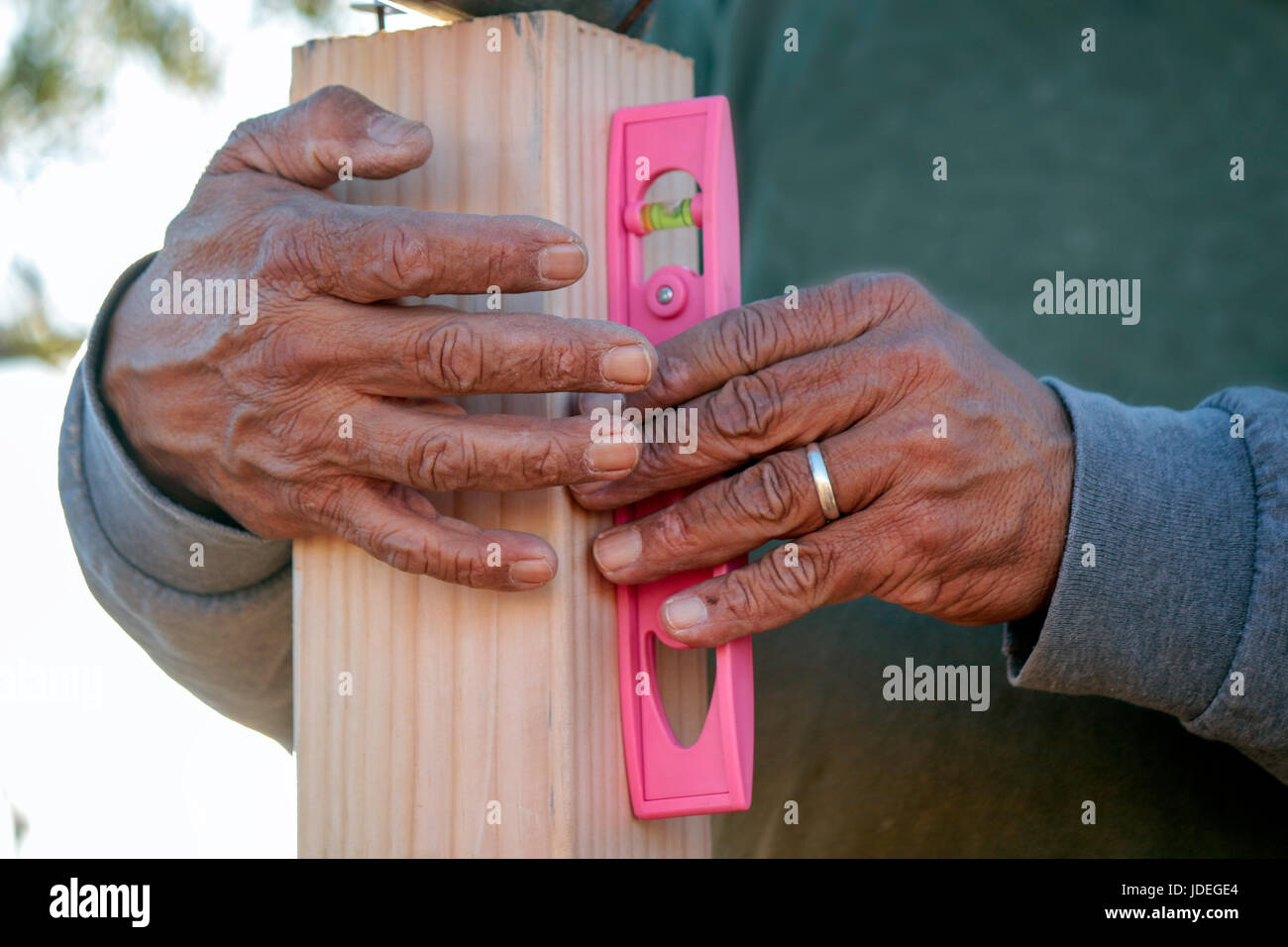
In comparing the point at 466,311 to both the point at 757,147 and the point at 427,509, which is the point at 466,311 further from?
the point at 757,147

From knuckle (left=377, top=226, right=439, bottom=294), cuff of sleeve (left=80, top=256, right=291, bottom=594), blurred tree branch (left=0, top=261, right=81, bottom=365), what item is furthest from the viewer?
blurred tree branch (left=0, top=261, right=81, bottom=365)

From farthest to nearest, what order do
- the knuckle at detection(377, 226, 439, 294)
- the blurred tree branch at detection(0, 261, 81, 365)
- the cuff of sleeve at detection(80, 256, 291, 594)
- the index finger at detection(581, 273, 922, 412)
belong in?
1. the blurred tree branch at detection(0, 261, 81, 365)
2. the cuff of sleeve at detection(80, 256, 291, 594)
3. the index finger at detection(581, 273, 922, 412)
4. the knuckle at detection(377, 226, 439, 294)

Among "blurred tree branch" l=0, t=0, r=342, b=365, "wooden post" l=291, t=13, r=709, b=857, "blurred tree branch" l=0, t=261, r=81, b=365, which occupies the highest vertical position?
"blurred tree branch" l=0, t=0, r=342, b=365

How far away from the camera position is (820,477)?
2.85 feet

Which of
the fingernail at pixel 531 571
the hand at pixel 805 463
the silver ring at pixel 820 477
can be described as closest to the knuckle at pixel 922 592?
the hand at pixel 805 463

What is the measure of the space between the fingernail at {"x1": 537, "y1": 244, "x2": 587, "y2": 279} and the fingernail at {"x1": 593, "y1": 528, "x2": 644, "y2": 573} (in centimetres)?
22

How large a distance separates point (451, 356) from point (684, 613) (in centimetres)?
28

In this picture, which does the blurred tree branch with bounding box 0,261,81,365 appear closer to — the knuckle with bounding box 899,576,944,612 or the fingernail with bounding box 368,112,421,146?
the fingernail with bounding box 368,112,421,146

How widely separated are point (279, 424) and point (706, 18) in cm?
93

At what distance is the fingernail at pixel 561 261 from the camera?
2.57ft

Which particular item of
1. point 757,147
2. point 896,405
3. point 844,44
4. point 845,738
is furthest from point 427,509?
point 844,44

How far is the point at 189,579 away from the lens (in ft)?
3.90

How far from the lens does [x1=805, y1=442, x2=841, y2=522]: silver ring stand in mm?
869

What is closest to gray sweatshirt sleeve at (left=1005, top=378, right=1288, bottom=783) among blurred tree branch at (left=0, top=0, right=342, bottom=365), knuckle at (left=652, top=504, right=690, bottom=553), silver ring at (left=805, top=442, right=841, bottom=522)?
silver ring at (left=805, top=442, right=841, bottom=522)
